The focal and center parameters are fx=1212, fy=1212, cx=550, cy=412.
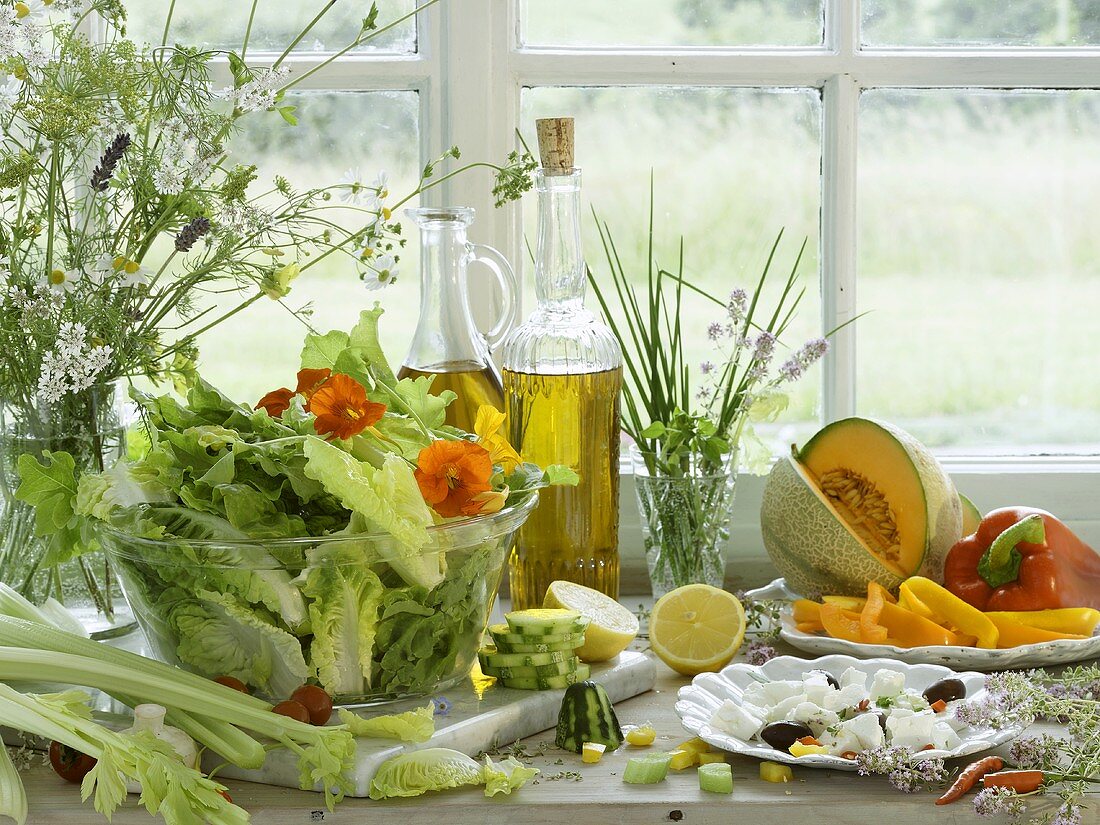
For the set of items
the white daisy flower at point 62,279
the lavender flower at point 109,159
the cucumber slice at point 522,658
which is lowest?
the cucumber slice at point 522,658

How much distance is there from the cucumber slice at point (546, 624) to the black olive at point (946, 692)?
1.06ft

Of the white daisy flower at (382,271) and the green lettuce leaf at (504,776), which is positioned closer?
the green lettuce leaf at (504,776)

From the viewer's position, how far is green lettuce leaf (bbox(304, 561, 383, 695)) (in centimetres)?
102

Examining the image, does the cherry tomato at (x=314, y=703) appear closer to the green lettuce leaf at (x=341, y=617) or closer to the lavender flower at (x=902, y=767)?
the green lettuce leaf at (x=341, y=617)

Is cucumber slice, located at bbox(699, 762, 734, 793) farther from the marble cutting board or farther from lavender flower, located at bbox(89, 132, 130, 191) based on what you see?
lavender flower, located at bbox(89, 132, 130, 191)

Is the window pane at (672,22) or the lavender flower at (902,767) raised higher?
the window pane at (672,22)

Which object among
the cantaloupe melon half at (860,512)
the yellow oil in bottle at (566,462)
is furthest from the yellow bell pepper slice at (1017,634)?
the yellow oil in bottle at (566,462)

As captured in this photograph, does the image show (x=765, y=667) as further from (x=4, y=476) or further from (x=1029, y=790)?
(x=4, y=476)

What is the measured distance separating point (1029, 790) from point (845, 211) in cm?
89

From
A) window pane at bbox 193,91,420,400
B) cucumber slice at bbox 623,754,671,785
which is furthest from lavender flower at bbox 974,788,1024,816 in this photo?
window pane at bbox 193,91,420,400

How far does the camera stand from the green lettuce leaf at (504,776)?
0.97 meters

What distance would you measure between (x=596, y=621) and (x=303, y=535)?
1.12 ft

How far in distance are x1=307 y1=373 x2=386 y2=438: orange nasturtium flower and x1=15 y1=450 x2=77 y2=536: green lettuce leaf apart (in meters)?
0.24

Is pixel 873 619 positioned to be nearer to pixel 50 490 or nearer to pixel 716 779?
pixel 716 779
